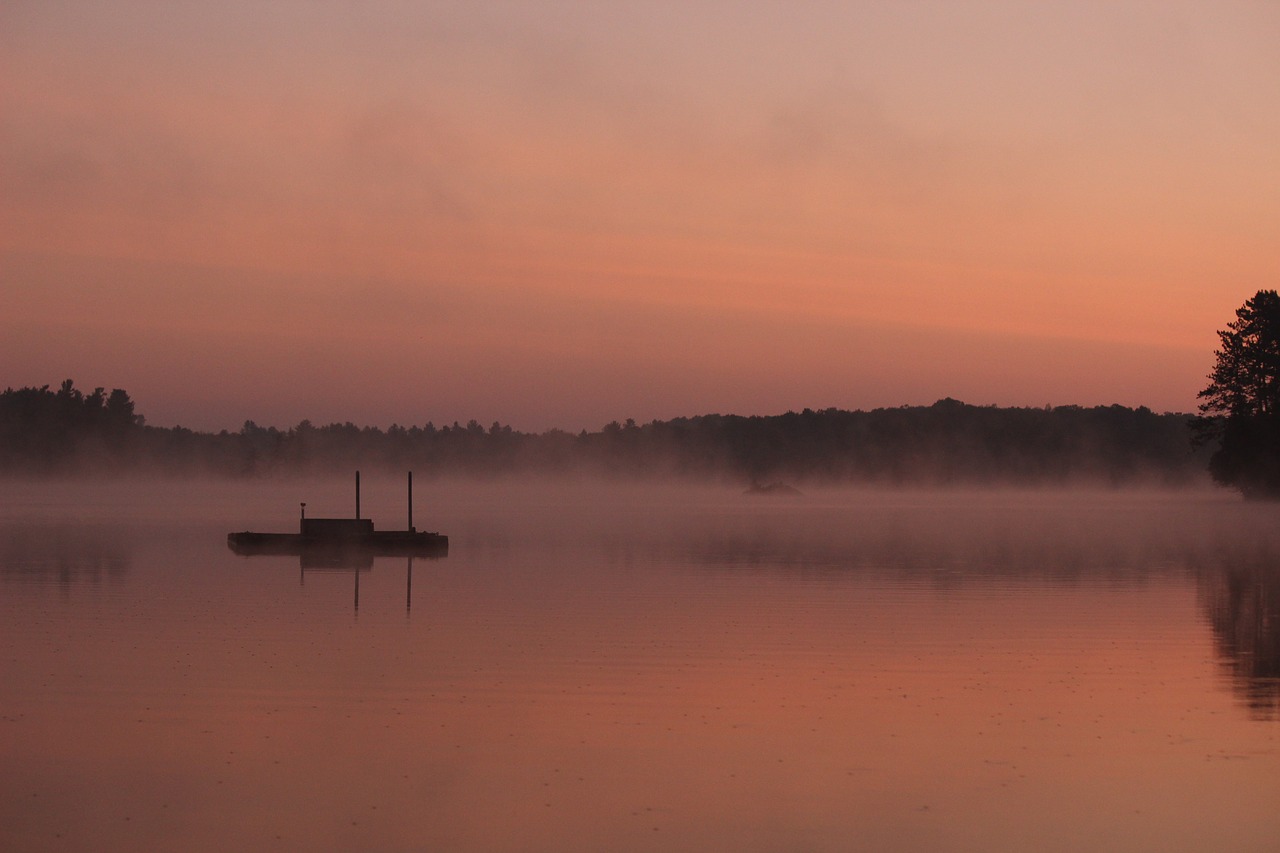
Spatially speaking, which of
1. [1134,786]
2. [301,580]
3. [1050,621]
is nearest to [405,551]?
[301,580]

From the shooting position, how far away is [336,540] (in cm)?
5550

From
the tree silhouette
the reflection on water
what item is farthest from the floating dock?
the tree silhouette

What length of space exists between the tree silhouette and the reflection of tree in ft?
176

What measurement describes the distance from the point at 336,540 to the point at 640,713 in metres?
38.7

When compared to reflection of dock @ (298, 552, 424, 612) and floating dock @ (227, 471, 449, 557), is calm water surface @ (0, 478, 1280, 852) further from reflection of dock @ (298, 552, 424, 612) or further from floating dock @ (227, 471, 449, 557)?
floating dock @ (227, 471, 449, 557)

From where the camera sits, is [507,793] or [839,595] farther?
[839,595]

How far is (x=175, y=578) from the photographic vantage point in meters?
40.8

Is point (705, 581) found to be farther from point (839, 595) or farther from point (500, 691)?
point (500, 691)

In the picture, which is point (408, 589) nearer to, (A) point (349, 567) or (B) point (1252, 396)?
(A) point (349, 567)

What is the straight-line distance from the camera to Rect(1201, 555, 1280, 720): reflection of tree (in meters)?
20.6

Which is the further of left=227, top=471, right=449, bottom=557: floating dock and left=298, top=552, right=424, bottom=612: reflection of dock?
left=227, top=471, right=449, bottom=557: floating dock

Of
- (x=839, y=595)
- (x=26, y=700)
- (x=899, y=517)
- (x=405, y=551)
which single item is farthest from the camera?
(x=899, y=517)

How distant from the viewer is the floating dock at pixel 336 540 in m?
53.9

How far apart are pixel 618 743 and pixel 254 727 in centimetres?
453
